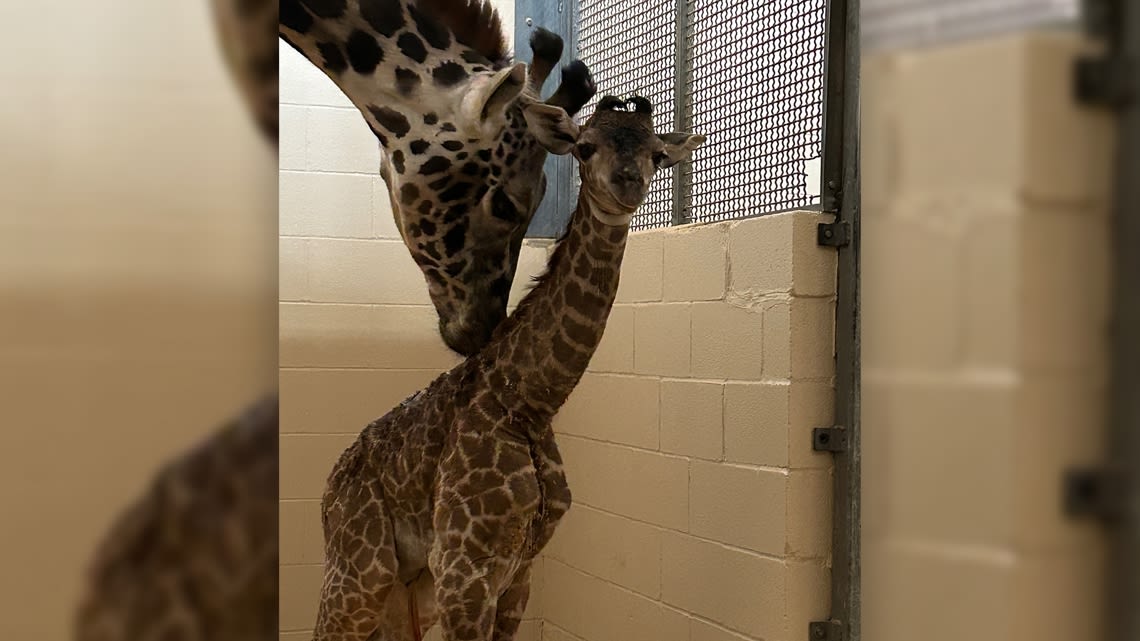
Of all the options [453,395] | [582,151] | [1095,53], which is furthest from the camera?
[453,395]

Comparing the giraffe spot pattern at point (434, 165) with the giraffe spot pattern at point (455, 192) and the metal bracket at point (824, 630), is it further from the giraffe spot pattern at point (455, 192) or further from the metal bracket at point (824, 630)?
the metal bracket at point (824, 630)

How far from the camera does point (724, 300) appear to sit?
2.58 m

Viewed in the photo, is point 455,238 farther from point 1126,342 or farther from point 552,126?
point 1126,342

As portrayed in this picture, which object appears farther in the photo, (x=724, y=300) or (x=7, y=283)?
(x=724, y=300)

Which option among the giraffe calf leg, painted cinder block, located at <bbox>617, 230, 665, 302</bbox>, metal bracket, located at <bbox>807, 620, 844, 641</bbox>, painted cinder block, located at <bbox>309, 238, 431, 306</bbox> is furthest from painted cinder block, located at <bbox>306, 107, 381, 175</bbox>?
metal bracket, located at <bbox>807, 620, 844, 641</bbox>

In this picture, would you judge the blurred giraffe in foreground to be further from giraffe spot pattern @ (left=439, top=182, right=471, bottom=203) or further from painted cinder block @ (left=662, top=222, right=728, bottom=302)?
painted cinder block @ (left=662, top=222, right=728, bottom=302)

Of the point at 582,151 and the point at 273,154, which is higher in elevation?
the point at 582,151

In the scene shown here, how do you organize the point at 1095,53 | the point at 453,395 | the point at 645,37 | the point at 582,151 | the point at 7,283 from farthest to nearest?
the point at 645,37
the point at 453,395
the point at 582,151
the point at 7,283
the point at 1095,53

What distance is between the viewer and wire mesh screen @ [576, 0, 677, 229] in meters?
2.83

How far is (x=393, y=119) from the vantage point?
224 cm

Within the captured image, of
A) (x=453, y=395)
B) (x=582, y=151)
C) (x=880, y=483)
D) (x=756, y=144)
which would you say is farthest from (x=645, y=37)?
(x=880, y=483)

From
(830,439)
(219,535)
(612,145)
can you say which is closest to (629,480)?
(830,439)

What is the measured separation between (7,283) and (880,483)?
356 millimetres

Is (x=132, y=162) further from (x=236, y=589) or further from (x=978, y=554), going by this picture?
(x=978, y=554)
